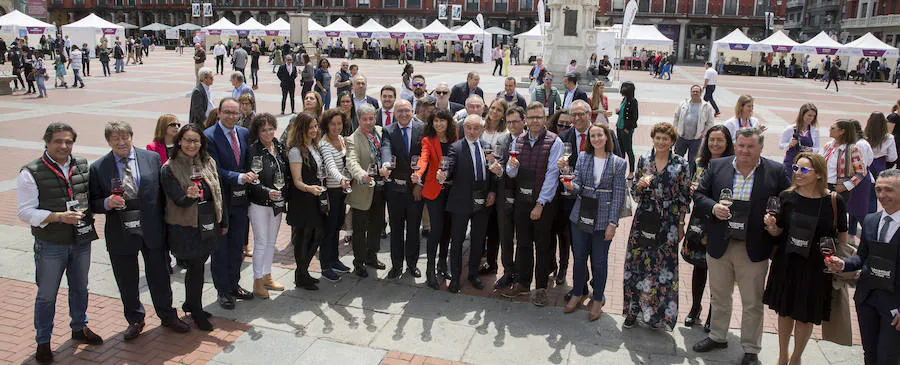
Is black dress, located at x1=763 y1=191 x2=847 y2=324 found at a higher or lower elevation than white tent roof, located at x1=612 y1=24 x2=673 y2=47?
lower

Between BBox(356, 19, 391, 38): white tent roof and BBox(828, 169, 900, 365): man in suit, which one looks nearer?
BBox(828, 169, 900, 365): man in suit

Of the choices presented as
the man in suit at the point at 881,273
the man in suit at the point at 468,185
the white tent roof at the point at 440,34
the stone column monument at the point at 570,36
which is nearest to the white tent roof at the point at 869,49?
the stone column monument at the point at 570,36

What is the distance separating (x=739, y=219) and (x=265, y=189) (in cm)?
378

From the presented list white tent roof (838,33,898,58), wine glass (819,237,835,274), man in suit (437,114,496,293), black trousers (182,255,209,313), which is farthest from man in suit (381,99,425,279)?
white tent roof (838,33,898,58)

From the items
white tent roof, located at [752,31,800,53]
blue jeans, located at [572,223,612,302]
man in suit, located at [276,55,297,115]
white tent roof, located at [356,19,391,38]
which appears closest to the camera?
blue jeans, located at [572,223,612,302]

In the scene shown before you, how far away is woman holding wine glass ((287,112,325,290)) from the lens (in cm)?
562

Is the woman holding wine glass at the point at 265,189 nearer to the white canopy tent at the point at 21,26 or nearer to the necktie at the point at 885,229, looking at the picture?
the necktie at the point at 885,229

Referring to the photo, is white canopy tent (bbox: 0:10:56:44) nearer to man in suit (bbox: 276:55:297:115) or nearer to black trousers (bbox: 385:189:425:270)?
man in suit (bbox: 276:55:297:115)

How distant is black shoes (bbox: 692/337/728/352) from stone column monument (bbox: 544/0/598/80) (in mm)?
22436

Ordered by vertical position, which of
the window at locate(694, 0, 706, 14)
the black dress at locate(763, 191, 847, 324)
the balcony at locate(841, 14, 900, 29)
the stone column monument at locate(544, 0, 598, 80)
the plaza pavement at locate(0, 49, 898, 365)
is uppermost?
the window at locate(694, 0, 706, 14)

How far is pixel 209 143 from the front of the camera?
213 inches

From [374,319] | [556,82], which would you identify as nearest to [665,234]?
[374,319]

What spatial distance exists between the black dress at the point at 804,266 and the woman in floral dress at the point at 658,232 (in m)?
0.77

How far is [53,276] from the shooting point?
14.7ft
